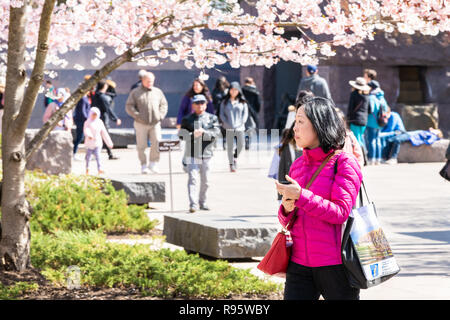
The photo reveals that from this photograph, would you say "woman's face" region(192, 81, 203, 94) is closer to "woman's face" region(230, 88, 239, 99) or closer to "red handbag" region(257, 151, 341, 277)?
"woman's face" region(230, 88, 239, 99)

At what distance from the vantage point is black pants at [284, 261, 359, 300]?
4.87 m

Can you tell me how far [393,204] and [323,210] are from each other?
902 cm

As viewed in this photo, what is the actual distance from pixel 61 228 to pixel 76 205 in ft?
1.65

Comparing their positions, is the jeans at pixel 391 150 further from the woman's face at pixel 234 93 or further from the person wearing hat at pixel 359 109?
the woman's face at pixel 234 93

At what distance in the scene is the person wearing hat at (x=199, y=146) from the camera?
42.3 ft

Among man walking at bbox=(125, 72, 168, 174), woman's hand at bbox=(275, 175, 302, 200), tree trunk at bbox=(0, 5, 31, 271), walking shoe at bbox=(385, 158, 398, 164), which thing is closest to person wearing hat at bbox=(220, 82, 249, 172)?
man walking at bbox=(125, 72, 168, 174)

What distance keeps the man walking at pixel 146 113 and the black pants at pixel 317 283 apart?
1332cm

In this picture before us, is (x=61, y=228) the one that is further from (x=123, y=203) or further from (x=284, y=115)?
(x=284, y=115)

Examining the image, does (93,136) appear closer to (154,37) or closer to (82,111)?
(82,111)

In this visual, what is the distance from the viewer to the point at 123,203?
38.9 feet

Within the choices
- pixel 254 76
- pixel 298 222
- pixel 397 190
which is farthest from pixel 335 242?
pixel 254 76

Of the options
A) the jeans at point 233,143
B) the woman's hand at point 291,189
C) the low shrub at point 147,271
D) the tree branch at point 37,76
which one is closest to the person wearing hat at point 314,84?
the jeans at point 233,143

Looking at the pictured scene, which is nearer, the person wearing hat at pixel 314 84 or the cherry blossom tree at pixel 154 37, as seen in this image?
the cherry blossom tree at pixel 154 37

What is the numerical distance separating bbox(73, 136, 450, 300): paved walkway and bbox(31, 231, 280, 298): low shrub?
2.47ft
